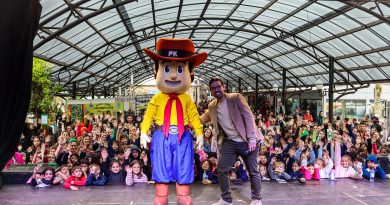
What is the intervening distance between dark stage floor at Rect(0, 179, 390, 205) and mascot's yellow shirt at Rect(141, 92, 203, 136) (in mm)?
1139

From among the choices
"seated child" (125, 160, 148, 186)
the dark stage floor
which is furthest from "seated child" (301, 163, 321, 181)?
"seated child" (125, 160, 148, 186)

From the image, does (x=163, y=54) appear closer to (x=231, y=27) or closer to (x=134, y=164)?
(x=134, y=164)

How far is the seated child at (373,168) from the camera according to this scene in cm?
581

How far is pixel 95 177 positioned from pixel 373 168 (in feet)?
14.5

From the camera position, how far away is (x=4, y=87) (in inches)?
58.1

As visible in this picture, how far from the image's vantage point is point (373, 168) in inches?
230

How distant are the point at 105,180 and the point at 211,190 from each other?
1625mm

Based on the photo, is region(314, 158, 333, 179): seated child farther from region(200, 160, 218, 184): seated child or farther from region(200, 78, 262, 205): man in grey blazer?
region(200, 78, 262, 205): man in grey blazer

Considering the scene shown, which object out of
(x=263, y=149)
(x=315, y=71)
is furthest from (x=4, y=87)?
(x=315, y=71)

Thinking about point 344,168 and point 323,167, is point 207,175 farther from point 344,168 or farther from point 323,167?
point 344,168

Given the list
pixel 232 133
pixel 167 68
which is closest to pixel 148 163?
pixel 232 133

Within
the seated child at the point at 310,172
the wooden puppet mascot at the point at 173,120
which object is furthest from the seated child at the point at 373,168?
the wooden puppet mascot at the point at 173,120

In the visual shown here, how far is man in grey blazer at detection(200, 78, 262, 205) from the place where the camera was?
3.85m

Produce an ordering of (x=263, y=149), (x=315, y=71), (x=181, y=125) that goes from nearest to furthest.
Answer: (x=181, y=125) < (x=263, y=149) < (x=315, y=71)
